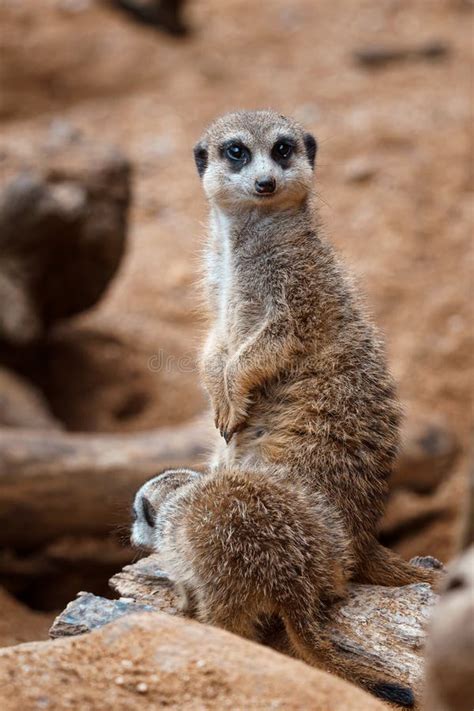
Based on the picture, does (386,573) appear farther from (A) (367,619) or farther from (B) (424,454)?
(B) (424,454)

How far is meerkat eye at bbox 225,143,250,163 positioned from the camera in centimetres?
321

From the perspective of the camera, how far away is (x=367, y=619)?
100 inches

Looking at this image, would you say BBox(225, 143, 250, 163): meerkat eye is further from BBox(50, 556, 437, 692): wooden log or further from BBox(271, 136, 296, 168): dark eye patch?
BBox(50, 556, 437, 692): wooden log

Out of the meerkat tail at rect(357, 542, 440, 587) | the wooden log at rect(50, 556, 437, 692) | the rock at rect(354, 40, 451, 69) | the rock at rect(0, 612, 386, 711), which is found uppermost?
the rock at rect(354, 40, 451, 69)

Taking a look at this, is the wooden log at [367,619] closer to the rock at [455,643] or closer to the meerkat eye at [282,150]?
the rock at [455,643]

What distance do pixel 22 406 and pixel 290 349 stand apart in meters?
2.73

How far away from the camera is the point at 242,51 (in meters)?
9.38

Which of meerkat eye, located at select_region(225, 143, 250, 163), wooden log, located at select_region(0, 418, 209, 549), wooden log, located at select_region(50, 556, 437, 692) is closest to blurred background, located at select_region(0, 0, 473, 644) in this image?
wooden log, located at select_region(0, 418, 209, 549)

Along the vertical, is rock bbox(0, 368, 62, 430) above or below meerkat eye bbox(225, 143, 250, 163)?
above

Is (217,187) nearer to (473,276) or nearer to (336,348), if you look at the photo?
(336,348)

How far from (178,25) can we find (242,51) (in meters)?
0.60

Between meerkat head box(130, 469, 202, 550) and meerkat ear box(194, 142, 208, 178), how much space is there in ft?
3.59

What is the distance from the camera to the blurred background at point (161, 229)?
15.5ft

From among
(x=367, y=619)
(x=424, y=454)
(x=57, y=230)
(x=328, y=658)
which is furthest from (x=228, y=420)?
(x=57, y=230)
